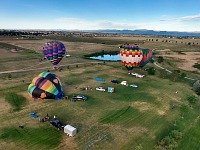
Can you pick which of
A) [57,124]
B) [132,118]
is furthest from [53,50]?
[132,118]

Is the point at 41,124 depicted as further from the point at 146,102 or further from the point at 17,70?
the point at 17,70

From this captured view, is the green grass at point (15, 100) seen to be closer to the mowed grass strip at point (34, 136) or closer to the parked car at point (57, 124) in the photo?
the mowed grass strip at point (34, 136)

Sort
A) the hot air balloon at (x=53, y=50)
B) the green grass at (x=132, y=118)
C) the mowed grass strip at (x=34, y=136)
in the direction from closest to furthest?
1. the mowed grass strip at (x=34, y=136)
2. the green grass at (x=132, y=118)
3. the hot air balloon at (x=53, y=50)

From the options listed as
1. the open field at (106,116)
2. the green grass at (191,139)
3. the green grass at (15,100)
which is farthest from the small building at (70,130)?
the green grass at (191,139)

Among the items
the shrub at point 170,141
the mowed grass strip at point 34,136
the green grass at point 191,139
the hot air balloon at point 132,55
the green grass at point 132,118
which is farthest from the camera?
the hot air balloon at point 132,55

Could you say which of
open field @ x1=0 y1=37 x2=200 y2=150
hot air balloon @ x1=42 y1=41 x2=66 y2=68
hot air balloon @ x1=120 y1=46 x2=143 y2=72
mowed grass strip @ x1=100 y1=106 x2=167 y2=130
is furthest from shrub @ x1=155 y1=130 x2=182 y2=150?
hot air balloon @ x1=42 y1=41 x2=66 y2=68

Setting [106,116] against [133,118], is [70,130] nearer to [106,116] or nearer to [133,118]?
[106,116]
